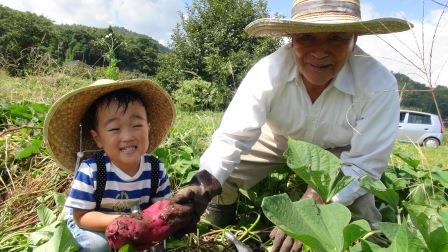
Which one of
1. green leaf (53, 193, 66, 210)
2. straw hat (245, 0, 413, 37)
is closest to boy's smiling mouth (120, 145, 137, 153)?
green leaf (53, 193, 66, 210)

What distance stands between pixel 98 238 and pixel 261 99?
87 centimetres

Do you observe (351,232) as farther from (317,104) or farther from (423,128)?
(423,128)

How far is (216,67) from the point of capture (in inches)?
602

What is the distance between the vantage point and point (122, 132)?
1.72 meters

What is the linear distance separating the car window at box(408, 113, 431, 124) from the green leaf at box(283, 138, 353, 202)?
1481 centimetres

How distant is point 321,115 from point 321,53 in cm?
33

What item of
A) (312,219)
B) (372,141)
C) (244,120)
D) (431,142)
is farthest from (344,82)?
(431,142)

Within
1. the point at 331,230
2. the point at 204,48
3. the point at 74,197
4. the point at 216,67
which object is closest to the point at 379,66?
the point at 331,230

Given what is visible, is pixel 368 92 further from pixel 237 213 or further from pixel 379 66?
pixel 237 213

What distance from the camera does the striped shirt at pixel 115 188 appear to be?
1.72 m

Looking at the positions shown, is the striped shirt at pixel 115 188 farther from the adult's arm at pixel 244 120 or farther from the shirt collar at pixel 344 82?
the shirt collar at pixel 344 82

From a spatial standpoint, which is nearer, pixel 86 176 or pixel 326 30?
pixel 86 176

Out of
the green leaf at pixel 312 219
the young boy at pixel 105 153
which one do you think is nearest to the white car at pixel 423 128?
the young boy at pixel 105 153

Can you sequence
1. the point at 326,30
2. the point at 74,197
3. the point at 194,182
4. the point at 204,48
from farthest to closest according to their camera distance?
the point at 204,48 < the point at 326,30 < the point at 194,182 < the point at 74,197
